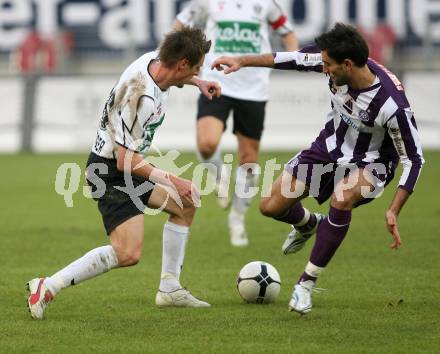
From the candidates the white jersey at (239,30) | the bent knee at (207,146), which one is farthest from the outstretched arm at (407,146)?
the white jersey at (239,30)

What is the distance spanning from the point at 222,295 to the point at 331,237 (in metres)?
1.15

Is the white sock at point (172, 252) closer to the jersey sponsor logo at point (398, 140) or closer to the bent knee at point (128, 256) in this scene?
the bent knee at point (128, 256)

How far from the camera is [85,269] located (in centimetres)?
680

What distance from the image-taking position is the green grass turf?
6105 mm

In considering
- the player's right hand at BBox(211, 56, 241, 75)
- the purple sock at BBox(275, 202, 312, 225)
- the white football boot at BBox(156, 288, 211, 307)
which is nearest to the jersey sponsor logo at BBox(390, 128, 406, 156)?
the player's right hand at BBox(211, 56, 241, 75)

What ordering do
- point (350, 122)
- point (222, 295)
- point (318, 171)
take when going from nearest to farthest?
1. point (350, 122)
2. point (318, 171)
3. point (222, 295)

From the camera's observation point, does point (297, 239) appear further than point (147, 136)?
Yes

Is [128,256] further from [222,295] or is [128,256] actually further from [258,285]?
[222,295]

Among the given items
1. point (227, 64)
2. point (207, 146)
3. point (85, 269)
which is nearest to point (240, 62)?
point (227, 64)

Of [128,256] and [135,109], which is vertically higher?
[135,109]

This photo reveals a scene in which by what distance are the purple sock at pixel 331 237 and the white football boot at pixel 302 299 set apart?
161mm

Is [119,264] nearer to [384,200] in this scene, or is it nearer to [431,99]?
[384,200]

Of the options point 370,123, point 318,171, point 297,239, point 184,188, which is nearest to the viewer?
point 184,188

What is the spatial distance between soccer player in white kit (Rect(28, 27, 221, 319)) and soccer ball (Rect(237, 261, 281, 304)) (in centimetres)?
50
